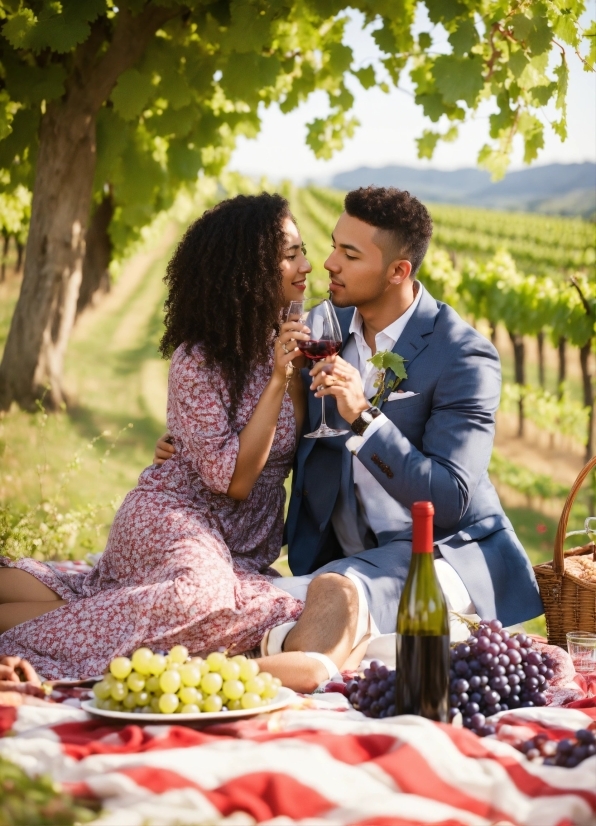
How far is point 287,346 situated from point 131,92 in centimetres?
247

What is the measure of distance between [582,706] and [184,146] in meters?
4.37

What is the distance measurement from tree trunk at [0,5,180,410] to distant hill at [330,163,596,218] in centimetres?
2649

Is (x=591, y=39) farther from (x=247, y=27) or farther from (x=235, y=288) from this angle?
(x=235, y=288)

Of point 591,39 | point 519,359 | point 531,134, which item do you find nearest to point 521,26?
point 591,39

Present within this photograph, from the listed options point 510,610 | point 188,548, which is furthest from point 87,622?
point 510,610

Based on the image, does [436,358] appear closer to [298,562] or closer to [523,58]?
[298,562]

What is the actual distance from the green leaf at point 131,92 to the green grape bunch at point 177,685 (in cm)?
350

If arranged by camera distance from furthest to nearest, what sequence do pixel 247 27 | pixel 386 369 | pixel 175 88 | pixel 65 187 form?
pixel 65 187
pixel 175 88
pixel 247 27
pixel 386 369

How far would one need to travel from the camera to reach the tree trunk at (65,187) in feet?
17.5

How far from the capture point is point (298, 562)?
147 inches

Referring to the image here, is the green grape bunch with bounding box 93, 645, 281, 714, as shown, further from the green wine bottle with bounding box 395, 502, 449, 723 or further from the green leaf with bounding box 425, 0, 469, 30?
the green leaf with bounding box 425, 0, 469, 30

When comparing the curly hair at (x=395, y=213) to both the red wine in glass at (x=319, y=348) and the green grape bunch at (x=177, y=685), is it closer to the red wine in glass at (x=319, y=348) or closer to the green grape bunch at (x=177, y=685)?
the red wine in glass at (x=319, y=348)

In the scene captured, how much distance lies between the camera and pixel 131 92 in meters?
5.12

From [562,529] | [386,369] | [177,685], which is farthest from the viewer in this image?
[386,369]
